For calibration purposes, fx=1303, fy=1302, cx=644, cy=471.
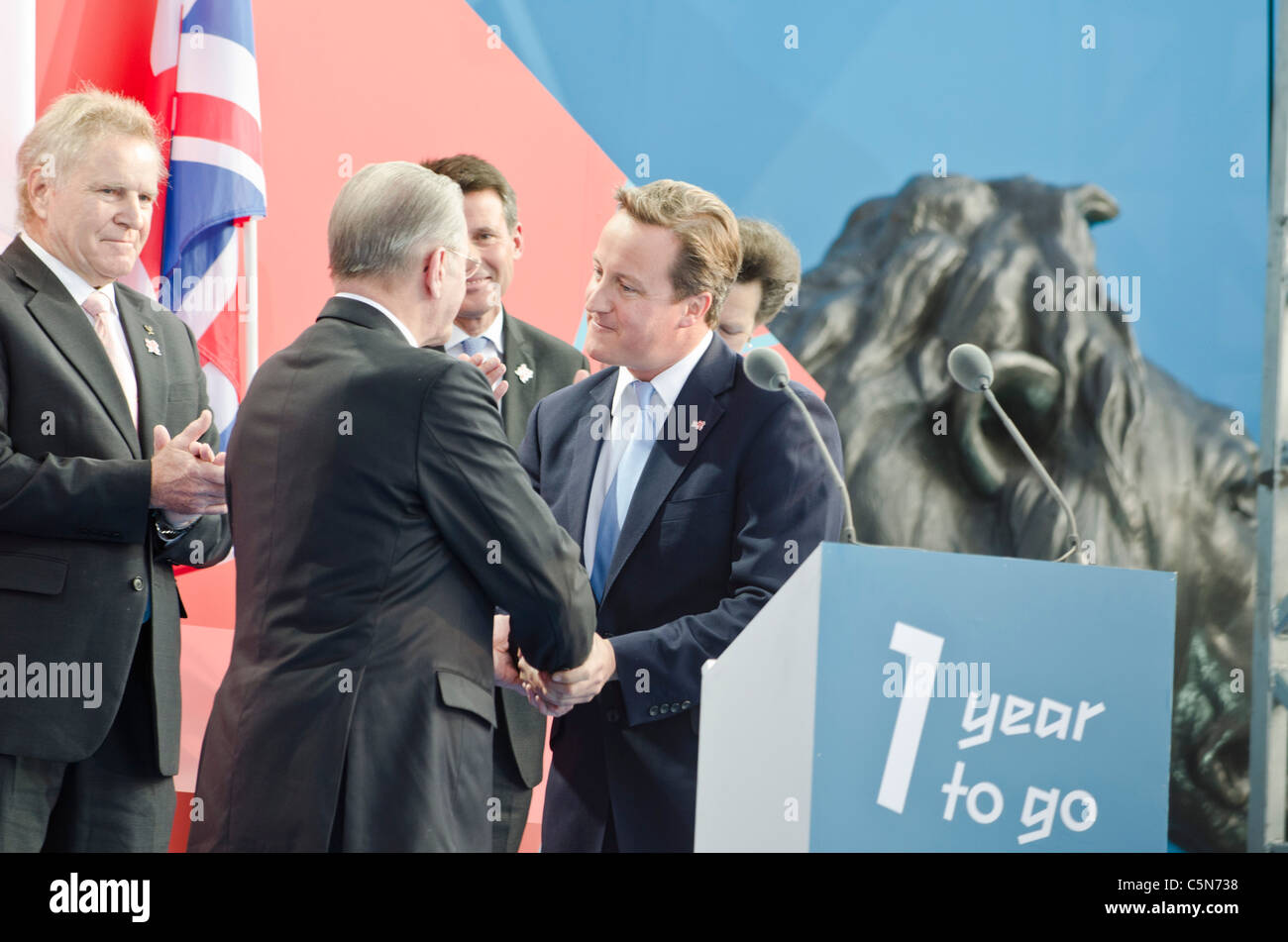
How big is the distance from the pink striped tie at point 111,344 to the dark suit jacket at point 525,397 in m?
0.84

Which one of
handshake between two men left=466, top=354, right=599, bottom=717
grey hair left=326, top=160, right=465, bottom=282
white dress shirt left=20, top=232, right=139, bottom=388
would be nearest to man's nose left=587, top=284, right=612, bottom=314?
handshake between two men left=466, top=354, right=599, bottom=717

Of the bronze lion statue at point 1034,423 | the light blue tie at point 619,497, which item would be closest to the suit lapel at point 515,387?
the light blue tie at point 619,497

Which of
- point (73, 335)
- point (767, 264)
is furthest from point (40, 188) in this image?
point (767, 264)

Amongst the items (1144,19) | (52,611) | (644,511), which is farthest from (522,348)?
(1144,19)

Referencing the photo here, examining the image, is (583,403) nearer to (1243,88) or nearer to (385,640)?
(385,640)

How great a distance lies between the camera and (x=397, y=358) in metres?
2.10

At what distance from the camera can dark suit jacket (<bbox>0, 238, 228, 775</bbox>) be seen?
8.32 feet

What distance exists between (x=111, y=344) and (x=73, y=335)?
116mm

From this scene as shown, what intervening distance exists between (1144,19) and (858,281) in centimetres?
149

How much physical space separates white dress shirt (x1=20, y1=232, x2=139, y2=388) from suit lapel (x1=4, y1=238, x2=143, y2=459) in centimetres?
2

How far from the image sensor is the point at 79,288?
9.16 feet

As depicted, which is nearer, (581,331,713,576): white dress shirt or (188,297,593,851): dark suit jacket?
(188,297,593,851): dark suit jacket

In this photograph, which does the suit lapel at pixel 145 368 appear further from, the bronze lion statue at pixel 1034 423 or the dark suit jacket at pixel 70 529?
the bronze lion statue at pixel 1034 423

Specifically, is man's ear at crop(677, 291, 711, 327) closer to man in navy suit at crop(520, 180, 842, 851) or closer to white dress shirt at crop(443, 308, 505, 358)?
man in navy suit at crop(520, 180, 842, 851)
